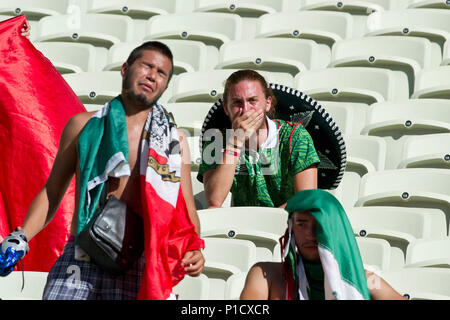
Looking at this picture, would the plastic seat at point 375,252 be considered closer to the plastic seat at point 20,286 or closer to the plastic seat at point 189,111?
the plastic seat at point 20,286

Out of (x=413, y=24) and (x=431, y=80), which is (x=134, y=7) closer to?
(x=413, y=24)

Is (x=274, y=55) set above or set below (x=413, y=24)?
below

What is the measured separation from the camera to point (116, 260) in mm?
2629

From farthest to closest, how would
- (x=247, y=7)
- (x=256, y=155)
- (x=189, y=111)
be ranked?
(x=247, y=7) < (x=189, y=111) < (x=256, y=155)

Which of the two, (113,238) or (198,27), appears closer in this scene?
(113,238)

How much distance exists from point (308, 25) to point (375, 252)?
253cm

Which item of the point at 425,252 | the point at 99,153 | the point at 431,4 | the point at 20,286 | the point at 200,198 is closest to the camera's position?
the point at 99,153

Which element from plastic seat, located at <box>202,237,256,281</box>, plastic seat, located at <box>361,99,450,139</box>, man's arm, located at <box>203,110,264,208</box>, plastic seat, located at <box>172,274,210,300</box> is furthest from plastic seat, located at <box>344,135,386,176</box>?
plastic seat, located at <box>172,274,210,300</box>

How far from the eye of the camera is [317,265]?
2.90 meters

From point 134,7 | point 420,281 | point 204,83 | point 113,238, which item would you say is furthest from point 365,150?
point 134,7

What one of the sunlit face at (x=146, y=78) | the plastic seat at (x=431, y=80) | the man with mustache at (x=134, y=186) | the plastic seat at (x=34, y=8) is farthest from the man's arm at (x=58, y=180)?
the plastic seat at (x=34, y=8)

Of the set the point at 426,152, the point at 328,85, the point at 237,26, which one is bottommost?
the point at 426,152

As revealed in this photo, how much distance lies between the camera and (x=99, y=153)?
2762mm

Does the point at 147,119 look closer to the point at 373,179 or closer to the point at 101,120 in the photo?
the point at 101,120
